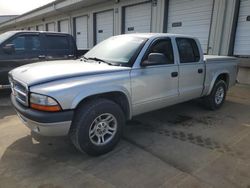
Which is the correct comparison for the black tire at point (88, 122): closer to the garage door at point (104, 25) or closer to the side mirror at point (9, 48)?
the side mirror at point (9, 48)

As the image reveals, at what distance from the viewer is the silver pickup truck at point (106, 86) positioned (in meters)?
2.71

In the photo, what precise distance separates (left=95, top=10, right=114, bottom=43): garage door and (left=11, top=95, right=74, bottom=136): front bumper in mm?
11742

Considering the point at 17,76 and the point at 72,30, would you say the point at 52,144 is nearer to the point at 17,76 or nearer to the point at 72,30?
the point at 17,76

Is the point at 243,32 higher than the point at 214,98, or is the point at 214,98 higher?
the point at 243,32

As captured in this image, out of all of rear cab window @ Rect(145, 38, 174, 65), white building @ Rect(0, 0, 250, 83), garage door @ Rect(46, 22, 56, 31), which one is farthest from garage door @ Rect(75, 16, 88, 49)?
rear cab window @ Rect(145, 38, 174, 65)

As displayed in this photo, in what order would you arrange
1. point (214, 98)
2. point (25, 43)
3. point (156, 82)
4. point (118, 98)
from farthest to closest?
point (25, 43)
point (214, 98)
point (156, 82)
point (118, 98)

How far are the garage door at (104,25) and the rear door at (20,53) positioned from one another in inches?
306

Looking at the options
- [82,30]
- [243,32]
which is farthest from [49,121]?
[82,30]

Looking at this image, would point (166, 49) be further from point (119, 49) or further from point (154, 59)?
point (119, 49)

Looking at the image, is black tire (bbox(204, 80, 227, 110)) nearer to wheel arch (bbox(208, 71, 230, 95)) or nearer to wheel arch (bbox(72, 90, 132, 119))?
wheel arch (bbox(208, 71, 230, 95))

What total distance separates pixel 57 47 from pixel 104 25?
7.94 metres

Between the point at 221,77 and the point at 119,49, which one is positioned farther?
the point at 221,77

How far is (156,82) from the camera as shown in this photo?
149 inches

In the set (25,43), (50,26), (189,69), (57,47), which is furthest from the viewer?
(50,26)
